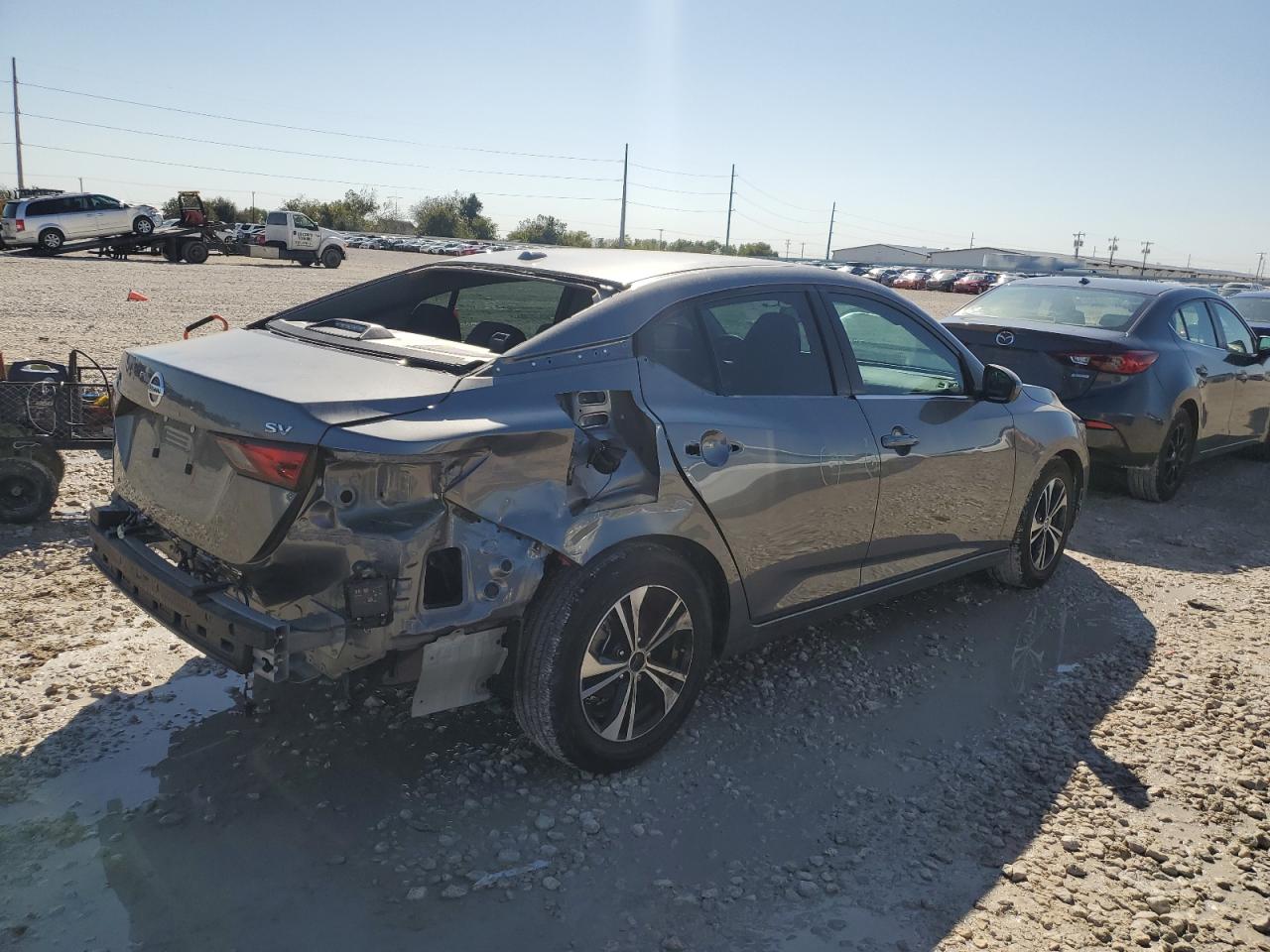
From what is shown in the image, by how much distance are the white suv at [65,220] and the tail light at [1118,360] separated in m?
34.0

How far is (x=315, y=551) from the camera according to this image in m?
2.90

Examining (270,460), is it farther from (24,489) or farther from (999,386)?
(24,489)

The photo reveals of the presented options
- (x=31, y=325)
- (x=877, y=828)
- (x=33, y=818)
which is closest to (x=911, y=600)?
(x=877, y=828)

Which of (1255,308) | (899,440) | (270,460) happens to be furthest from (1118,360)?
(1255,308)

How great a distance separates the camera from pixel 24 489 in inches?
218

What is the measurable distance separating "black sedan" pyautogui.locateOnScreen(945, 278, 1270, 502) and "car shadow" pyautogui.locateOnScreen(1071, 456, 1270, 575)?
0.94 ft

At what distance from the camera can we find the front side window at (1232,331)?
8656 mm

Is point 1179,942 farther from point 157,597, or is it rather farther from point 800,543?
point 157,597

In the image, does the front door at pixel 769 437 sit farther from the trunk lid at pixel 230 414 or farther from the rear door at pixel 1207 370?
the rear door at pixel 1207 370

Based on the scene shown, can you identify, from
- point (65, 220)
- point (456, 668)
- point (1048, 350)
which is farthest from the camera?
point (65, 220)

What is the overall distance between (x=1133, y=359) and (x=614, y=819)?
596 centimetres

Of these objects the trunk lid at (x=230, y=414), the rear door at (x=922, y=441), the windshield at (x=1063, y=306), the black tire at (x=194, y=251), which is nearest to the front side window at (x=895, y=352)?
the rear door at (x=922, y=441)

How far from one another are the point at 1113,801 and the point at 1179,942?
0.74 meters

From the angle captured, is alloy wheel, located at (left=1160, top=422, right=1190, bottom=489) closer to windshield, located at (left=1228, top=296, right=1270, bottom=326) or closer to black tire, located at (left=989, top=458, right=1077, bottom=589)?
black tire, located at (left=989, top=458, right=1077, bottom=589)
